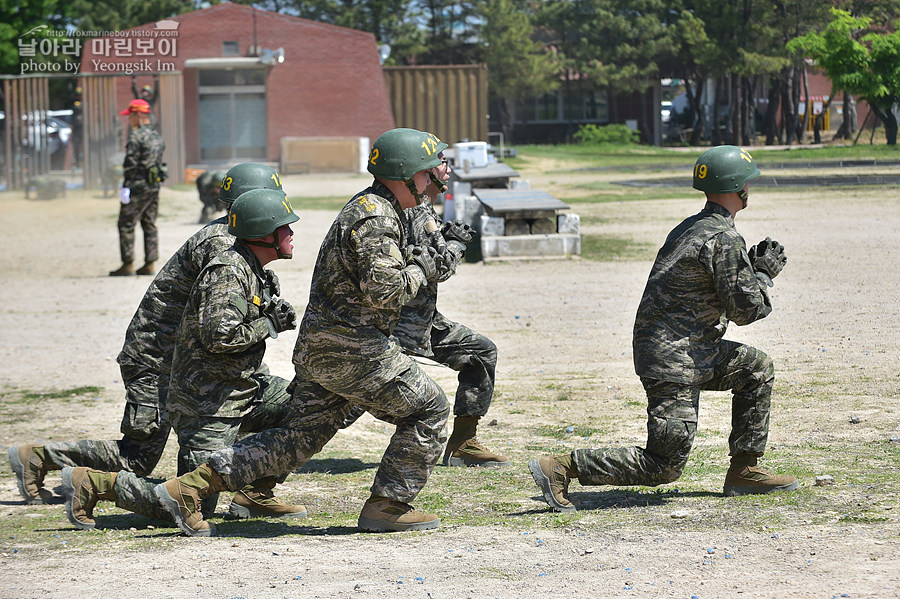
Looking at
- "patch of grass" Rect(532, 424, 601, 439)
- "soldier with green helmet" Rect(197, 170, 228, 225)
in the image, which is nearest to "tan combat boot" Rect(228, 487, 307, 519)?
"patch of grass" Rect(532, 424, 601, 439)

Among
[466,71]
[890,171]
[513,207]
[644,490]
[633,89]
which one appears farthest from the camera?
[633,89]

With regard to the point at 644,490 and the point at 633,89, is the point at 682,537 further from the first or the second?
the point at 633,89

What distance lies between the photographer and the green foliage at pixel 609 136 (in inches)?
1973

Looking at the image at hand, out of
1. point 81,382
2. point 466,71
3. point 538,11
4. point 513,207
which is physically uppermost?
point 538,11

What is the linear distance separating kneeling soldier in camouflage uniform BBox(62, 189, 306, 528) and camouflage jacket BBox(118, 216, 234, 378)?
0.40 metres

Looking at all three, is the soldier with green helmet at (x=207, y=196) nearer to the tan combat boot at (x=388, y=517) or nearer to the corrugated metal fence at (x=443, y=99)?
the tan combat boot at (x=388, y=517)

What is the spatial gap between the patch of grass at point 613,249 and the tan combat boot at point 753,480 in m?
10.6

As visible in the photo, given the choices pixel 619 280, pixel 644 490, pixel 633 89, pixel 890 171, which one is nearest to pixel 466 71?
pixel 633 89

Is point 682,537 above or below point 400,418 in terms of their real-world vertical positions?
below

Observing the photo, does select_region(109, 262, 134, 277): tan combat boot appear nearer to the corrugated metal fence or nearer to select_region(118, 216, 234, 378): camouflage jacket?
select_region(118, 216, 234, 378): camouflage jacket

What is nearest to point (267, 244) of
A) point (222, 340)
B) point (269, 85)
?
point (222, 340)

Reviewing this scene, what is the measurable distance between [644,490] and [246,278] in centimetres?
245

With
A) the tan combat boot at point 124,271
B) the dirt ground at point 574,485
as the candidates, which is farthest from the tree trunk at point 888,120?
the tan combat boot at point 124,271

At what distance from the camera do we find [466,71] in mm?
39938
